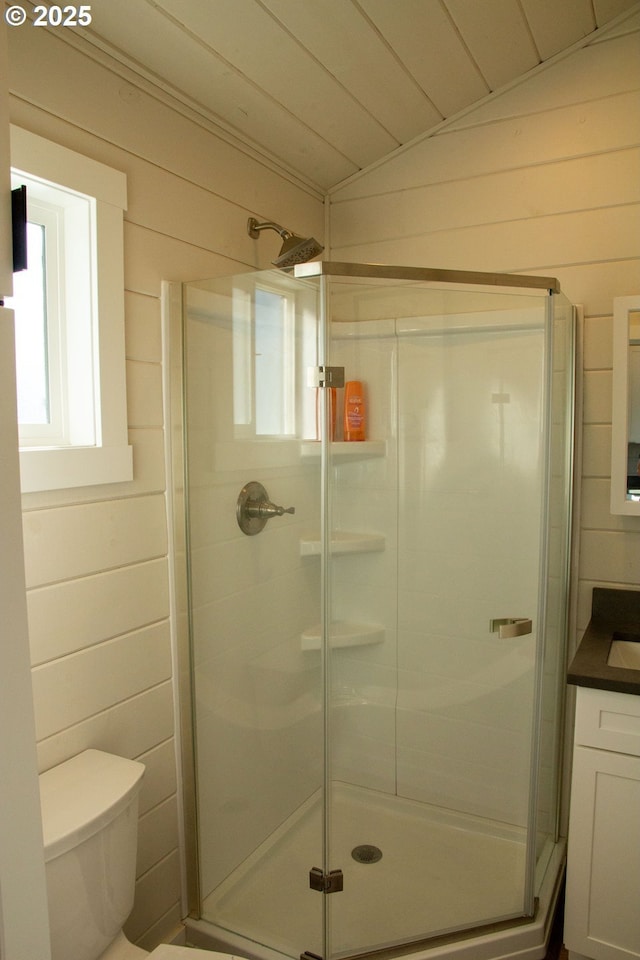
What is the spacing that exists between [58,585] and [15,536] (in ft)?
2.39

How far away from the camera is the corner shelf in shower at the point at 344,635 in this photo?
5.46 ft

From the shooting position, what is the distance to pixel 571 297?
2.03m

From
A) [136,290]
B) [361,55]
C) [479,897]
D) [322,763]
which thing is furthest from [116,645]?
[361,55]

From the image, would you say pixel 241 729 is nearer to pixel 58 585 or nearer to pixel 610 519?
pixel 58 585

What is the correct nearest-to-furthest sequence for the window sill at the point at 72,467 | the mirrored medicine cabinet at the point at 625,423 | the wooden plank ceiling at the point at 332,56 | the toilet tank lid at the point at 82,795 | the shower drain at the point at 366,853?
the toilet tank lid at the point at 82,795, the window sill at the point at 72,467, the wooden plank ceiling at the point at 332,56, the shower drain at the point at 366,853, the mirrored medicine cabinet at the point at 625,423

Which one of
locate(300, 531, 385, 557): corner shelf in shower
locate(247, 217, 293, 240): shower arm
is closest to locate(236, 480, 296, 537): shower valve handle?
locate(300, 531, 385, 557): corner shelf in shower

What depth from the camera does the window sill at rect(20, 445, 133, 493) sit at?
133 centimetres

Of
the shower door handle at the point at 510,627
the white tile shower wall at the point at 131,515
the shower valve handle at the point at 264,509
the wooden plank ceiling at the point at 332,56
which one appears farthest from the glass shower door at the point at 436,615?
the wooden plank ceiling at the point at 332,56

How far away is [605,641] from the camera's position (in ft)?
6.06

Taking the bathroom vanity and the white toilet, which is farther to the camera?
the bathroom vanity

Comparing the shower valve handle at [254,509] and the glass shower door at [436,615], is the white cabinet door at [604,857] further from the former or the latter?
the shower valve handle at [254,509]

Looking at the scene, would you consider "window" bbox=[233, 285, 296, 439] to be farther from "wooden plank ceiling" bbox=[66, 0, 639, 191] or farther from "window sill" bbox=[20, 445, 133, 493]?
"wooden plank ceiling" bbox=[66, 0, 639, 191]

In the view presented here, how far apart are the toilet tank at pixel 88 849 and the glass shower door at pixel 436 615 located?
0.53 meters

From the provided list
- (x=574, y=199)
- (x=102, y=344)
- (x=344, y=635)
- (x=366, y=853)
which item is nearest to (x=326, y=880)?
(x=366, y=853)
